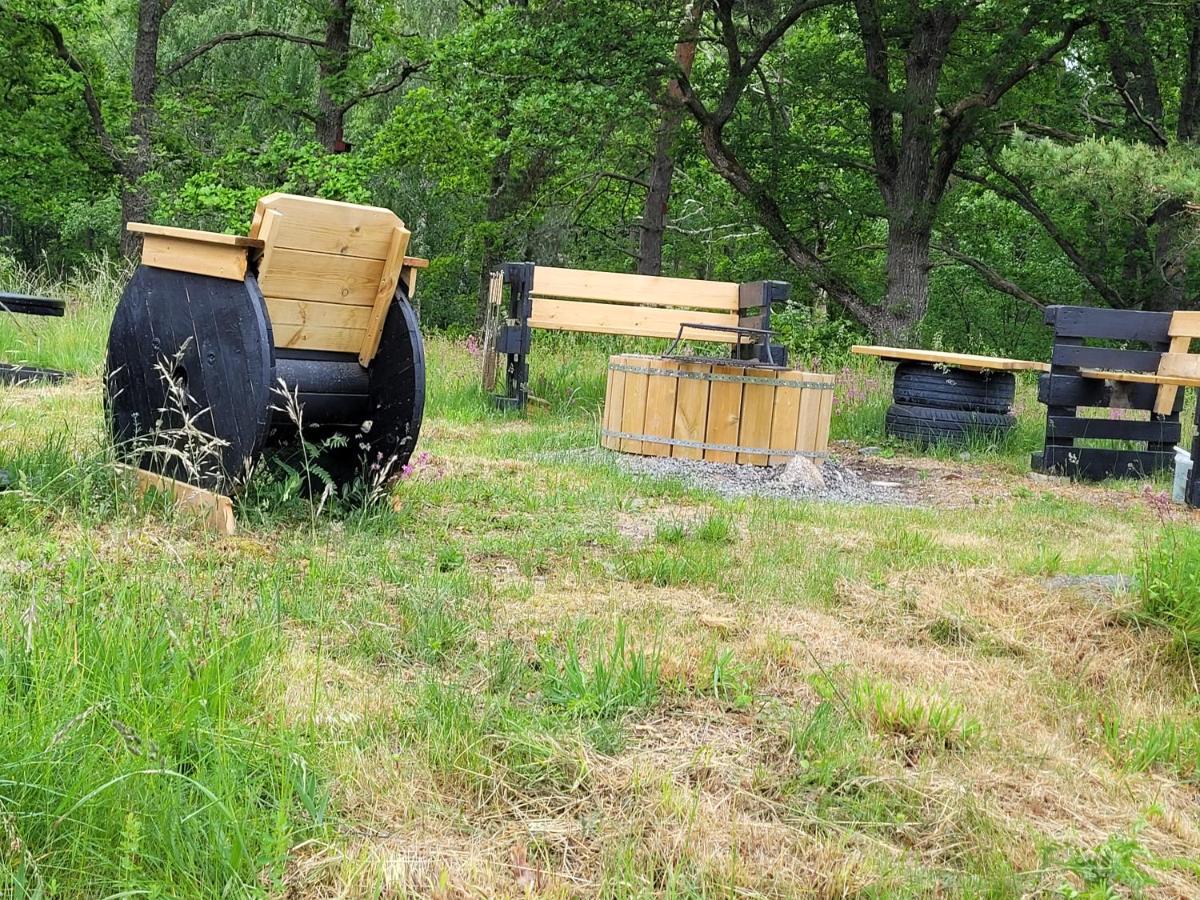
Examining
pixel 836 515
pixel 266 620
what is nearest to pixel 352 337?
pixel 266 620

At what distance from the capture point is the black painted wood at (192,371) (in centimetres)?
427

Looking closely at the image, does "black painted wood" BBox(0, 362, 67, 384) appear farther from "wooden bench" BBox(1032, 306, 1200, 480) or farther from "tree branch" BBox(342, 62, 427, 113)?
"tree branch" BBox(342, 62, 427, 113)

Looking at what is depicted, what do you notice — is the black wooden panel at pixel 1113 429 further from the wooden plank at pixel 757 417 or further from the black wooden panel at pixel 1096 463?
the wooden plank at pixel 757 417

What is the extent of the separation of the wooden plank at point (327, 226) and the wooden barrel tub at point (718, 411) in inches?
141

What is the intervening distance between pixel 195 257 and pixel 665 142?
42.3ft

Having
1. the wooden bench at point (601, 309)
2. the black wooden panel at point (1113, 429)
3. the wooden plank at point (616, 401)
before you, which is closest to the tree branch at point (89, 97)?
the wooden bench at point (601, 309)

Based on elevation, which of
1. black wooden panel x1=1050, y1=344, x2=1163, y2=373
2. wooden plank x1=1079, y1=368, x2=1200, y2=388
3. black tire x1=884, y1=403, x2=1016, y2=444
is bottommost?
black tire x1=884, y1=403, x2=1016, y2=444

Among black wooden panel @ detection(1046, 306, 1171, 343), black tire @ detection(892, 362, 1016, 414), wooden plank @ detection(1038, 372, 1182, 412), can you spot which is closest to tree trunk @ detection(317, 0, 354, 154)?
black tire @ detection(892, 362, 1016, 414)

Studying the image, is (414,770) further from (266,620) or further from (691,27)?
(691,27)

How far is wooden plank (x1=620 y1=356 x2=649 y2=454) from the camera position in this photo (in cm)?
812

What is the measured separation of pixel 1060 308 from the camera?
27.4ft

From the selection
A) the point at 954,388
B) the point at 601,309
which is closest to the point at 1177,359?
the point at 954,388

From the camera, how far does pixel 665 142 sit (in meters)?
16.6

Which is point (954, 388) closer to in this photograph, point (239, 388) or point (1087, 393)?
point (1087, 393)
